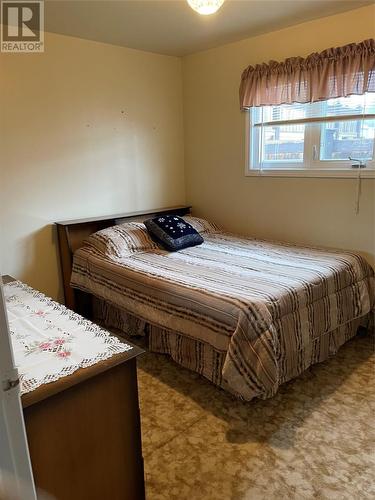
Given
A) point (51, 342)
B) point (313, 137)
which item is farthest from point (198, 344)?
point (313, 137)

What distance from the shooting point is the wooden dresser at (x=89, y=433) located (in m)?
1.14

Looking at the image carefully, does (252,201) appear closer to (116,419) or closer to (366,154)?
(366,154)

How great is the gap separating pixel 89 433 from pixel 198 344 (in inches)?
43.5

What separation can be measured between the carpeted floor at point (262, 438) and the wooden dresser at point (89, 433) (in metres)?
0.35

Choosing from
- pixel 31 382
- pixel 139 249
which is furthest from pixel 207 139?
pixel 31 382

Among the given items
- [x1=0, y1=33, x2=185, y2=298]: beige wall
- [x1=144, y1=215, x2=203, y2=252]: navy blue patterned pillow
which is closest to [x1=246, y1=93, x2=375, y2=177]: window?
[x1=144, y1=215, x2=203, y2=252]: navy blue patterned pillow

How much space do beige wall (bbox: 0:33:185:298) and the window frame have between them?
0.91m

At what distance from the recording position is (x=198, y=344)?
2275 mm

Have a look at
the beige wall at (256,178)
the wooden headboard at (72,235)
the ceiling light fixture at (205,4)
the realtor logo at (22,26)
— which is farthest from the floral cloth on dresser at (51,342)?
the beige wall at (256,178)

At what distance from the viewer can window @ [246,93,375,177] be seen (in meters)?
2.79

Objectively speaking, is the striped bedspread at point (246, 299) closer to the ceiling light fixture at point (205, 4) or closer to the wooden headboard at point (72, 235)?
the wooden headboard at point (72, 235)

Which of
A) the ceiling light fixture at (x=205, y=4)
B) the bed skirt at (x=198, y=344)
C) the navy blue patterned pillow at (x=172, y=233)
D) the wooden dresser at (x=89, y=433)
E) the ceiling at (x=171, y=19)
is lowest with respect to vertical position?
the bed skirt at (x=198, y=344)

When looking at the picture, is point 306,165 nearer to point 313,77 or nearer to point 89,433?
point 313,77

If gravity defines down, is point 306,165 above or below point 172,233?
above
